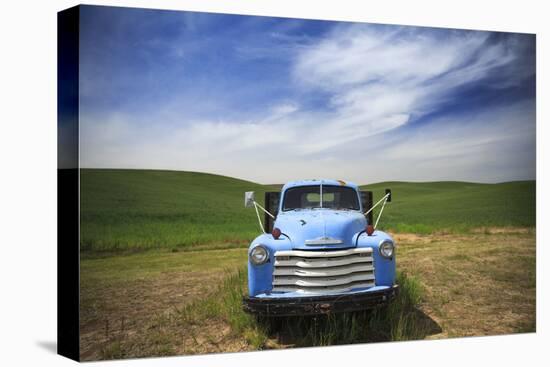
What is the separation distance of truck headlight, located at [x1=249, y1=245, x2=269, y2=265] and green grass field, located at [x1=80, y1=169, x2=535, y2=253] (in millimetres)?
1992

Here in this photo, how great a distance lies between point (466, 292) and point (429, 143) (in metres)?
2.58

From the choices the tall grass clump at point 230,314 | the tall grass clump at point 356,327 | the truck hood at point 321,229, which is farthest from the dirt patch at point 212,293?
A: the truck hood at point 321,229

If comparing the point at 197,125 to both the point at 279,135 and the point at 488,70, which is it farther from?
the point at 488,70

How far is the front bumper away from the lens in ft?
18.0

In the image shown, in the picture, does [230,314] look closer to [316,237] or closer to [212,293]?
[212,293]

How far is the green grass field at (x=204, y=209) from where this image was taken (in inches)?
262

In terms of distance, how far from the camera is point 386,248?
604 centimetres

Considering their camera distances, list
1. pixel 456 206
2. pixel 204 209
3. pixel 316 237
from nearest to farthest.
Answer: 1. pixel 316 237
2. pixel 456 206
3. pixel 204 209

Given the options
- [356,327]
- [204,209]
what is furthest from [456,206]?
[356,327]

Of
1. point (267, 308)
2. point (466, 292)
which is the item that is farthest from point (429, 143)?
point (267, 308)

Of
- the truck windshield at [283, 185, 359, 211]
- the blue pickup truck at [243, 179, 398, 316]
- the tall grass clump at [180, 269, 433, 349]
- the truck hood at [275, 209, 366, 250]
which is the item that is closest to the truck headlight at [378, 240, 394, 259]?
the blue pickup truck at [243, 179, 398, 316]

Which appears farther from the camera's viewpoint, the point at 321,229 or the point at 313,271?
the point at 321,229

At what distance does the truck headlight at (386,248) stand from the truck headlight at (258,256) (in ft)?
4.58

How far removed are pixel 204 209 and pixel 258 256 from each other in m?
9.15
